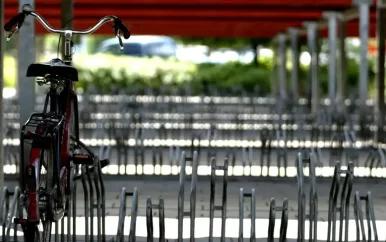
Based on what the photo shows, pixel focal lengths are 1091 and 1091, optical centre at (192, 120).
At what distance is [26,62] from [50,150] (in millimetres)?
4148

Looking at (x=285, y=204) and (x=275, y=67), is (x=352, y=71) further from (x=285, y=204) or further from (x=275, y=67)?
(x=285, y=204)

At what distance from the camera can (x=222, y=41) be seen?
4731 centimetres

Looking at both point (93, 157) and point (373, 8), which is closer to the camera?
point (93, 157)

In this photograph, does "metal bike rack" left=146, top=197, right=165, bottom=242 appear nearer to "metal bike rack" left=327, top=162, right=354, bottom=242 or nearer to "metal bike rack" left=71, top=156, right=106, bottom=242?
"metal bike rack" left=71, top=156, right=106, bottom=242

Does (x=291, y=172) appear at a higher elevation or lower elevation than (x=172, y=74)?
lower

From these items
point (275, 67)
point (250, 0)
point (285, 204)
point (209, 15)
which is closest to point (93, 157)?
point (285, 204)

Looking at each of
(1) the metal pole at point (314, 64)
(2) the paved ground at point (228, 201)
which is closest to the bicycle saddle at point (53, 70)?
(2) the paved ground at point (228, 201)

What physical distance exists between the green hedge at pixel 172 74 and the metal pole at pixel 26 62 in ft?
95.5

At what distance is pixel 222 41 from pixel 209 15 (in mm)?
20881

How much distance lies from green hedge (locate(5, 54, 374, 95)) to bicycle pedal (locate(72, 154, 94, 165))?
32.7m

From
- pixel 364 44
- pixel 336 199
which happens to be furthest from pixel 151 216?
pixel 364 44

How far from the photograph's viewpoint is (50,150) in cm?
625

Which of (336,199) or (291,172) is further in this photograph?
(291,172)

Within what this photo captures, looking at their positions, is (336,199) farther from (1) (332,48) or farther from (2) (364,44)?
(1) (332,48)
